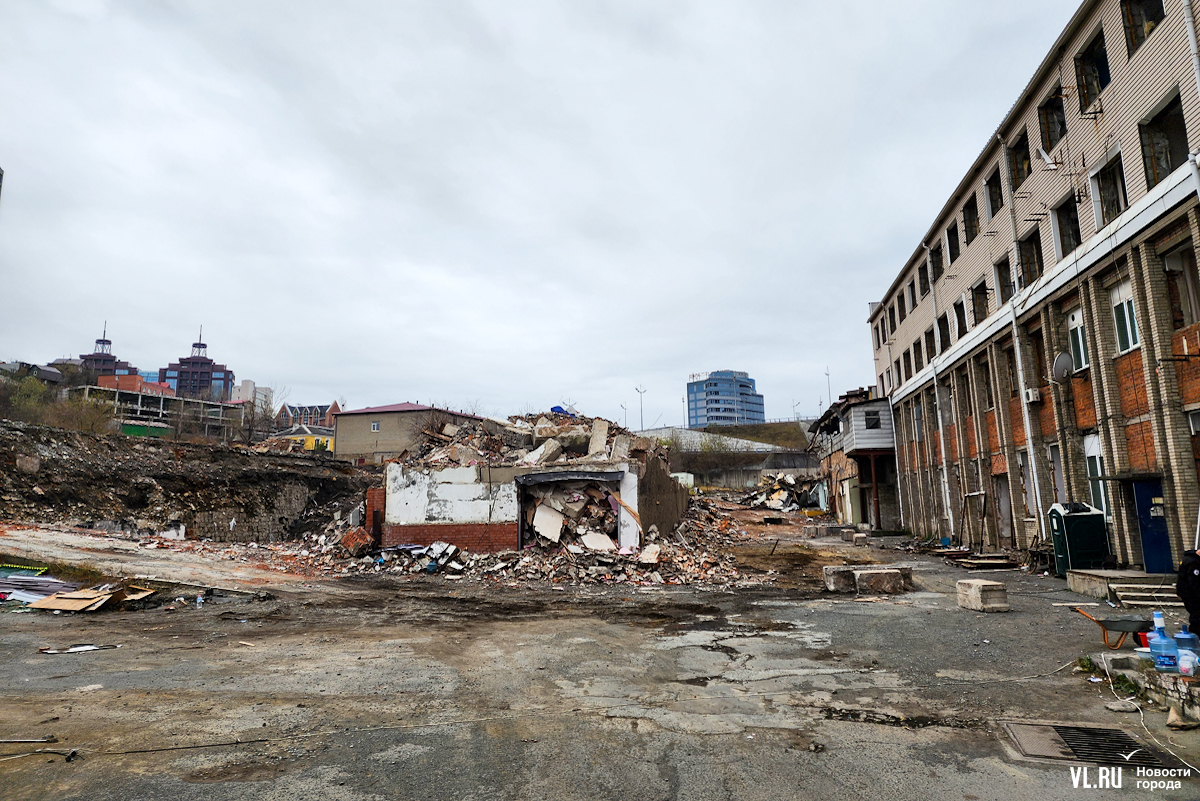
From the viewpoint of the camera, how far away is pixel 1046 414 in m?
17.0

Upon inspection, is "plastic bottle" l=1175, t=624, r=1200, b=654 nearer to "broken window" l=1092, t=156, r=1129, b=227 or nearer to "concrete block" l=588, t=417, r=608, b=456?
"broken window" l=1092, t=156, r=1129, b=227

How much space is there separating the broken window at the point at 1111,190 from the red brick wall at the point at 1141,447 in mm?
4556

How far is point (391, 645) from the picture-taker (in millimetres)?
8070

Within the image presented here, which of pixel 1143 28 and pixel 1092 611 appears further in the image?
pixel 1143 28

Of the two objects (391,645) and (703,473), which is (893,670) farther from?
(703,473)

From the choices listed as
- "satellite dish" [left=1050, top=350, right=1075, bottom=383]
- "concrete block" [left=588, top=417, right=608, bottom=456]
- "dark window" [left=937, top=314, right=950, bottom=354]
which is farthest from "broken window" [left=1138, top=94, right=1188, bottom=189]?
"concrete block" [left=588, top=417, right=608, bottom=456]

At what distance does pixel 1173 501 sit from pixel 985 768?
37.5 feet

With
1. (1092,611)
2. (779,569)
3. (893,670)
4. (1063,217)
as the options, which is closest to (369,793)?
(893,670)

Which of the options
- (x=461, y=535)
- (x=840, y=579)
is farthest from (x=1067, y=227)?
(x=461, y=535)

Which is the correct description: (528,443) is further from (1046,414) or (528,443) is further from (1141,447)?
(1141,447)

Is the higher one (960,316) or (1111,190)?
(1111,190)

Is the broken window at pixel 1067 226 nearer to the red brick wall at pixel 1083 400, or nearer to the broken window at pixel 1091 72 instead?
the broken window at pixel 1091 72

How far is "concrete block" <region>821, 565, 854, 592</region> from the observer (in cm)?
1230

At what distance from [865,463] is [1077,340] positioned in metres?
19.3
